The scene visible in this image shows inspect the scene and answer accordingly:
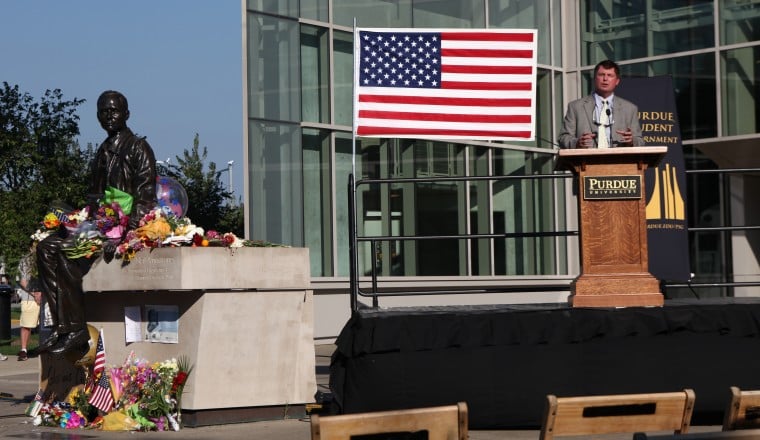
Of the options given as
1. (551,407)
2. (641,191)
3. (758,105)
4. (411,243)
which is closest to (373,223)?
(411,243)

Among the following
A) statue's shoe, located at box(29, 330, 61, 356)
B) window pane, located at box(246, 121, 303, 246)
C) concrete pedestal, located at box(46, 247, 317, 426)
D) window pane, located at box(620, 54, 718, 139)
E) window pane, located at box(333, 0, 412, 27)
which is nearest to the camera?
concrete pedestal, located at box(46, 247, 317, 426)

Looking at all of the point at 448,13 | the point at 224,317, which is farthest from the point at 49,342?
the point at 448,13

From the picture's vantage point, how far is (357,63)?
10516 mm

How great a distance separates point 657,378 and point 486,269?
16165mm

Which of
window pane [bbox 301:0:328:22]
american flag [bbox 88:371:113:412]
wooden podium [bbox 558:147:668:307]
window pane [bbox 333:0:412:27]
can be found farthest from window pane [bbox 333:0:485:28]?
wooden podium [bbox 558:147:668:307]

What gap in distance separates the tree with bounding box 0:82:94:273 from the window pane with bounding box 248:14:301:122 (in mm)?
10105

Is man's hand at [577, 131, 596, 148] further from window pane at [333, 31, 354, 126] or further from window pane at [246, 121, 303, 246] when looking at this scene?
window pane at [333, 31, 354, 126]

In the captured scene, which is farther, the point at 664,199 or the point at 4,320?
the point at 4,320

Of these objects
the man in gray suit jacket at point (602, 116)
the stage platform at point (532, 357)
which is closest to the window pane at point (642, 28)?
the man in gray suit jacket at point (602, 116)

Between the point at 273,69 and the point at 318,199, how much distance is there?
8.57ft

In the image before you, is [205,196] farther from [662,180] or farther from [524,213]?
[662,180]

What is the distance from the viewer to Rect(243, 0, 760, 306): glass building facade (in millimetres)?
22016

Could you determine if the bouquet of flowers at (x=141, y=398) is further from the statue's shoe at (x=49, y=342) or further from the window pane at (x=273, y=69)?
the window pane at (x=273, y=69)

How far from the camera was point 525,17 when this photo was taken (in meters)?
26.5
